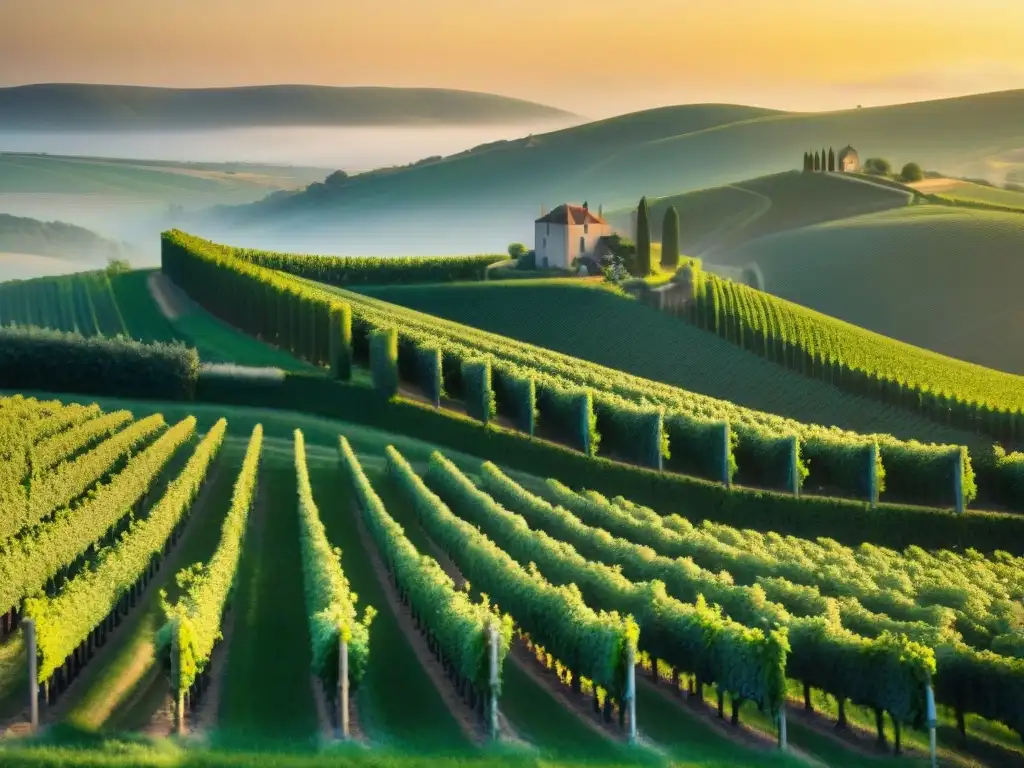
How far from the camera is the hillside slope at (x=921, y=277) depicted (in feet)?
298

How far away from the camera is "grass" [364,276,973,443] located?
6329 cm

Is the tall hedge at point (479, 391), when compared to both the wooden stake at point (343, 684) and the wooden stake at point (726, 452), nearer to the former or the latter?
the wooden stake at point (726, 452)

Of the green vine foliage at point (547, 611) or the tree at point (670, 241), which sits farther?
the tree at point (670, 241)

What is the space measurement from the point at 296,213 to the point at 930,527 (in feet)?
382

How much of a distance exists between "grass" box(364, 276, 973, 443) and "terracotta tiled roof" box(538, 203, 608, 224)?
6.73 meters

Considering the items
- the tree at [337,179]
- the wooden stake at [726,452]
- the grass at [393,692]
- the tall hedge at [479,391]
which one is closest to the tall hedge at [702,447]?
the wooden stake at [726,452]

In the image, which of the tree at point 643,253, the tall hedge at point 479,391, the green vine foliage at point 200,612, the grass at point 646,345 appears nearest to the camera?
the green vine foliage at point 200,612

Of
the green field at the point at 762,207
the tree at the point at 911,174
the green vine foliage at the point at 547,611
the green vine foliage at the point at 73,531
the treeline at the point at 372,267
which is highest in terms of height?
the tree at the point at 911,174

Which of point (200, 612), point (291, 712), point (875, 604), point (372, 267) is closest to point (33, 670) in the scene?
point (200, 612)

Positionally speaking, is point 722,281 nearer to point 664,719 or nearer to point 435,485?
point 435,485

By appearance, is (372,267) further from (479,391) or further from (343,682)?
(343,682)

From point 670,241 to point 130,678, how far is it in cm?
6491

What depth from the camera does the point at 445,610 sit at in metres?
24.7

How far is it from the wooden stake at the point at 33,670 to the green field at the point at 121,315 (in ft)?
110
